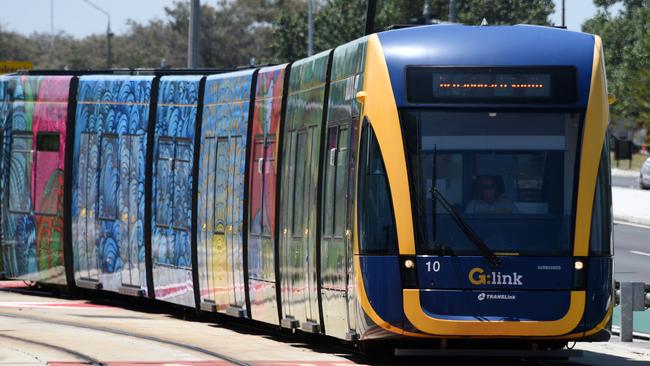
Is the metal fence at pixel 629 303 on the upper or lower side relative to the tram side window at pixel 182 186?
lower

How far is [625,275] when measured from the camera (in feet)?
98.9

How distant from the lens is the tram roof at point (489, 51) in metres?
14.4

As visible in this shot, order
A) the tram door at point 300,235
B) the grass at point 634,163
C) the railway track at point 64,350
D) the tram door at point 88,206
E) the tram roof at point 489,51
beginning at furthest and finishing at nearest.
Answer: the grass at point 634,163 → the tram door at point 88,206 → the tram door at point 300,235 → the railway track at point 64,350 → the tram roof at point 489,51

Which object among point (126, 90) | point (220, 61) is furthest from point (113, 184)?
point (220, 61)

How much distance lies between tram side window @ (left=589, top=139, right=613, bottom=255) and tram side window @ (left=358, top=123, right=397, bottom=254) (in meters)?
1.64

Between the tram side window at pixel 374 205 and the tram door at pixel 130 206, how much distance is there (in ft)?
26.9

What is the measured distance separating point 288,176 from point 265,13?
12411 cm

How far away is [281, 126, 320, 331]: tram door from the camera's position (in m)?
16.4

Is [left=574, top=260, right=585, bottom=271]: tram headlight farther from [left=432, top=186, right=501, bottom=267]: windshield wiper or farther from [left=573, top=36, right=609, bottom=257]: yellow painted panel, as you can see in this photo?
[left=432, top=186, right=501, bottom=267]: windshield wiper

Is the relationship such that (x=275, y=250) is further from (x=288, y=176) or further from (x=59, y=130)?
(x=59, y=130)

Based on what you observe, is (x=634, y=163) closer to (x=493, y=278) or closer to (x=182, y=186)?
(x=182, y=186)

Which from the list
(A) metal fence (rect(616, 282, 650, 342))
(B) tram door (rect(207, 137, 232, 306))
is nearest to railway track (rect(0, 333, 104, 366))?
(B) tram door (rect(207, 137, 232, 306))

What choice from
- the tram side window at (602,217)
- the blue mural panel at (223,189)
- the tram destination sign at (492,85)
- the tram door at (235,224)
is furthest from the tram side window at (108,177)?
the tram side window at (602,217)

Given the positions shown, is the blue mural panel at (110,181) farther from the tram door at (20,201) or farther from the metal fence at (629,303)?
the metal fence at (629,303)
